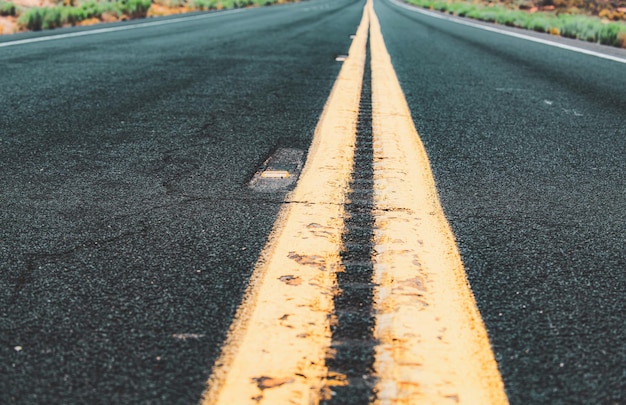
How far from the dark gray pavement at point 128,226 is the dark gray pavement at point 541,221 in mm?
471

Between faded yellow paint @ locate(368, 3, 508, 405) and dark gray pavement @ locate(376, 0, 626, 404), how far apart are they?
33 mm

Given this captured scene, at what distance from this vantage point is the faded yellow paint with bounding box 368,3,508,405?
84cm

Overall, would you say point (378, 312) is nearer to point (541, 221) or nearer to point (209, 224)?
point (209, 224)

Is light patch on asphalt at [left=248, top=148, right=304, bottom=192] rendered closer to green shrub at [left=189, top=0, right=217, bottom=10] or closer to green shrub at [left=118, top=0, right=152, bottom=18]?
green shrub at [left=118, top=0, right=152, bottom=18]

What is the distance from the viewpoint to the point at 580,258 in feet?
4.34

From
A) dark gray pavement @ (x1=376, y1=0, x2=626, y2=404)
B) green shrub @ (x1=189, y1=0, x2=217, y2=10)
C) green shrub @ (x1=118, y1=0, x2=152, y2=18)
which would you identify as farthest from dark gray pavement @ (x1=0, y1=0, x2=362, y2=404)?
green shrub @ (x1=189, y1=0, x2=217, y2=10)

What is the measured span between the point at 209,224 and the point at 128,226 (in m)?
0.19

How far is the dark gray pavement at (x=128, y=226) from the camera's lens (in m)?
0.89

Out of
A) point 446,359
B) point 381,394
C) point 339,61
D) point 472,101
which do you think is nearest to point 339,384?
point 381,394

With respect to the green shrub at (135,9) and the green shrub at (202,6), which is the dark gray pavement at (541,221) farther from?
the green shrub at (202,6)

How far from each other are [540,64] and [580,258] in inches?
191

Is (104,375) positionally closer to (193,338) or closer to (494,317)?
(193,338)

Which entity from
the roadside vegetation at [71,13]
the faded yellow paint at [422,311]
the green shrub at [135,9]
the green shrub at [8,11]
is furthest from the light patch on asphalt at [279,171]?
the green shrub at [135,9]

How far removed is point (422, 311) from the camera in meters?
1.03
